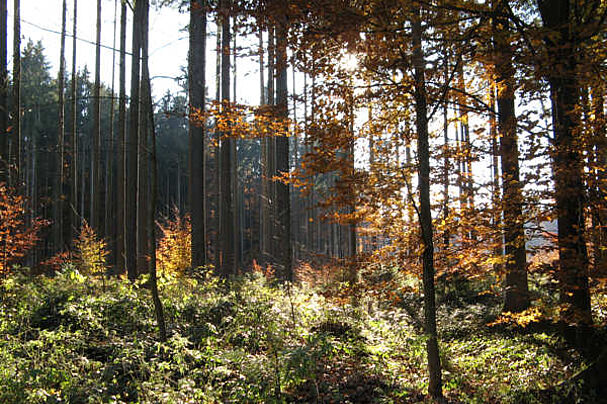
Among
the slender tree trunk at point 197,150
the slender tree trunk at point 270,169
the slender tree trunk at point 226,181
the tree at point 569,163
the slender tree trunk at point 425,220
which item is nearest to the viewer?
the tree at point 569,163

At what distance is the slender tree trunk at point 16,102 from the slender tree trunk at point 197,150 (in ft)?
14.8

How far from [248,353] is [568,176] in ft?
15.4

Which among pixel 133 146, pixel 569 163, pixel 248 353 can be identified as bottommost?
pixel 248 353

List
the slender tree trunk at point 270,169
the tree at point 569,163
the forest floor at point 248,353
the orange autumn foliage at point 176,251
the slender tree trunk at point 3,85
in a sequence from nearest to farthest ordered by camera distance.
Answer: the forest floor at point 248,353
the tree at point 569,163
the slender tree trunk at point 270,169
the slender tree trunk at point 3,85
the orange autumn foliage at point 176,251

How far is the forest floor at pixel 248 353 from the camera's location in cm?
441

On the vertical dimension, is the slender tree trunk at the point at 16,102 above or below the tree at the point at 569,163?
above

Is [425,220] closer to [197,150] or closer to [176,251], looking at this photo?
[197,150]

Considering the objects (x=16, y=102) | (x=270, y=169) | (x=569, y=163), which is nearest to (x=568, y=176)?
(x=569, y=163)

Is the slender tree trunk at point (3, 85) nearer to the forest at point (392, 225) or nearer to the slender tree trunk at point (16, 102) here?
the slender tree trunk at point (16, 102)

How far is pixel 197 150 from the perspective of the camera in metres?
11.5

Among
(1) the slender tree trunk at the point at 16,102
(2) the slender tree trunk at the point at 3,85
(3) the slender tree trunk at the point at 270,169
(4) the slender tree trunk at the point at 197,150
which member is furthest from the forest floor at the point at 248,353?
(1) the slender tree trunk at the point at 16,102

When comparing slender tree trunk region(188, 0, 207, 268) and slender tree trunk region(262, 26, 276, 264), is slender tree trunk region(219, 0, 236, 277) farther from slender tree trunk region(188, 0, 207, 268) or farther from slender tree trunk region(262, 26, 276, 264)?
slender tree trunk region(262, 26, 276, 264)

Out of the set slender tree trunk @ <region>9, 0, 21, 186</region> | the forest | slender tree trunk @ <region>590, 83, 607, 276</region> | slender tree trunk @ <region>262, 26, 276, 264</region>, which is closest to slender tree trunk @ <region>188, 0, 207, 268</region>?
slender tree trunk @ <region>262, 26, 276, 264</region>

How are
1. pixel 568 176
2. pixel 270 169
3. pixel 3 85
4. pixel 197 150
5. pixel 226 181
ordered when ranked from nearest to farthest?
1. pixel 568 176
2. pixel 3 85
3. pixel 197 150
4. pixel 226 181
5. pixel 270 169
